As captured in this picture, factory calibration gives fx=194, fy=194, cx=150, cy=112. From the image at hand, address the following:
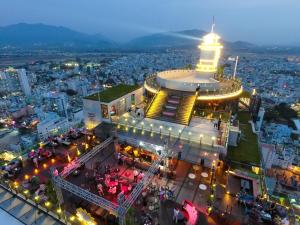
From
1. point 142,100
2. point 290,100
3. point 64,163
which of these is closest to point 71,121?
point 142,100

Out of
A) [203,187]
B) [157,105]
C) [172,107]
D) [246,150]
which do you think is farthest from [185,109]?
[203,187]

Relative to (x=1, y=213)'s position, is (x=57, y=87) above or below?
below

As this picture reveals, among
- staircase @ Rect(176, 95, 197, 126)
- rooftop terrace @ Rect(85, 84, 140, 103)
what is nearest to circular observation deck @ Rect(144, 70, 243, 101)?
staircase @ Rect(176, 95, 197, 126)

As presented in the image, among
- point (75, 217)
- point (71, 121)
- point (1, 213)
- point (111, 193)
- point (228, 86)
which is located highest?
point (228, 86)

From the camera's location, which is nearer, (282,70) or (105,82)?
(105,82)

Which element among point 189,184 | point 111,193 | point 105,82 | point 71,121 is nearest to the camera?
point 111,193

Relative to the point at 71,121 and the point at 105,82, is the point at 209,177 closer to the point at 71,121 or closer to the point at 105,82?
the point at 71,121

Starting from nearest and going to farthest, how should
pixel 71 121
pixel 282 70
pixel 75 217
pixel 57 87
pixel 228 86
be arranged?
1. pixel 75 217
2. pixel 228 86
3. pixel 71 121
4. pixel 57 87
5. pixel 282 70

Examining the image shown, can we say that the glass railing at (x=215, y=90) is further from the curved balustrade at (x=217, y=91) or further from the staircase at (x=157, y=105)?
the staircase at (x=157, y=105)
